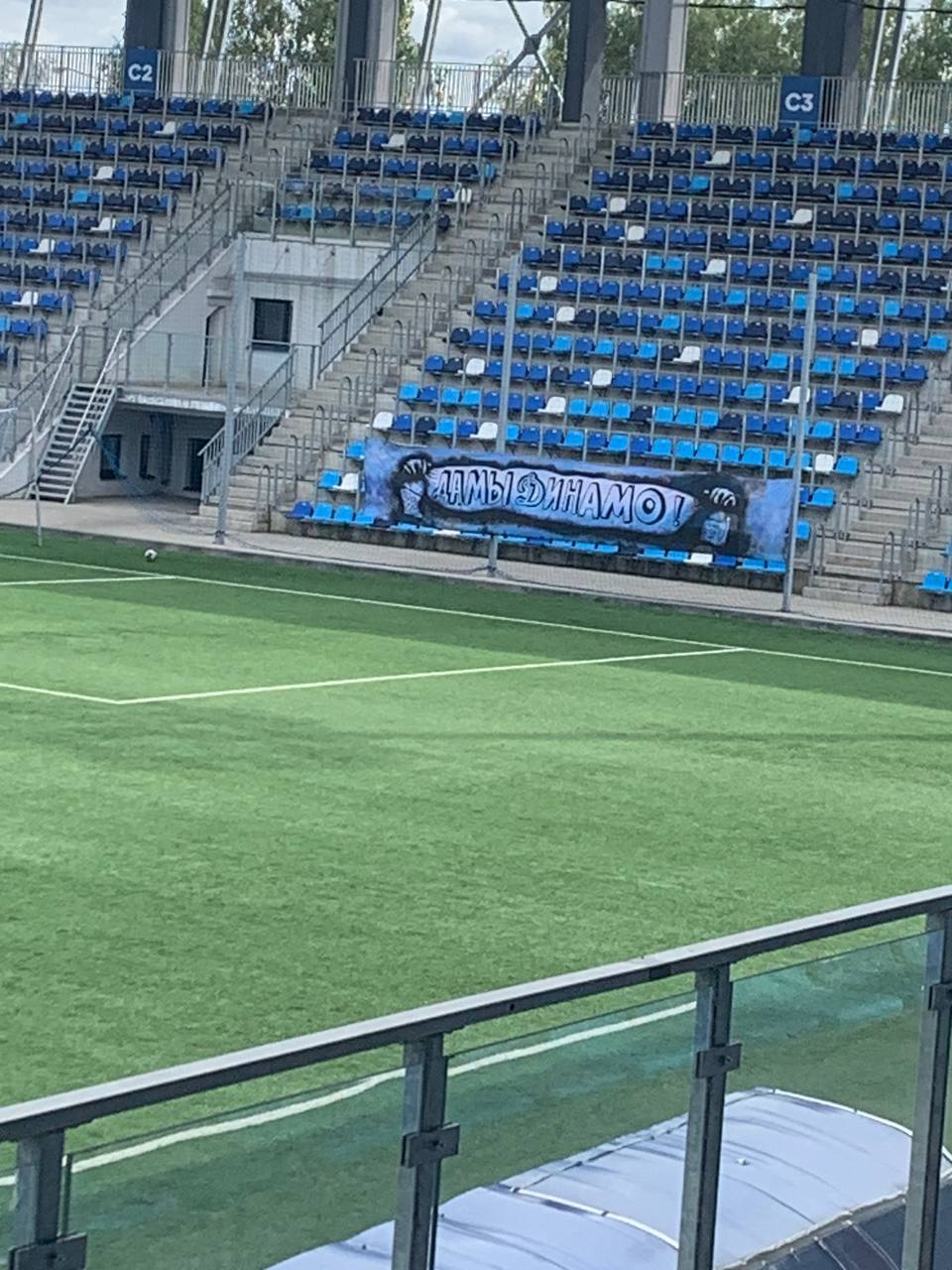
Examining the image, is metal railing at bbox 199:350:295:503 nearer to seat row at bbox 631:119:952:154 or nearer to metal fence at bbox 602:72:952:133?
seat row at bbox 631:119:952:154

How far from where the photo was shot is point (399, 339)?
108 ft

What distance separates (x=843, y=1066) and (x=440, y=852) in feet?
24.1

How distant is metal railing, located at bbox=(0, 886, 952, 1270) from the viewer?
2.89m

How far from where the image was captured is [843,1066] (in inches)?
170

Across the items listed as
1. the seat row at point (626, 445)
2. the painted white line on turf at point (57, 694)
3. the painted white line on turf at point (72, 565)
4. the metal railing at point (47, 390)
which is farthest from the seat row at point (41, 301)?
the painted white line on turf at point (57, 694)

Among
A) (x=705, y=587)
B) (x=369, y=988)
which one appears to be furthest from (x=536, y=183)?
(x=369, y=988)

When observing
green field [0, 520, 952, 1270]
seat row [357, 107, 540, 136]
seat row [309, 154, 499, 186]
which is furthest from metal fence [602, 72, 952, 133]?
green field [0, 520, 952, 1270]

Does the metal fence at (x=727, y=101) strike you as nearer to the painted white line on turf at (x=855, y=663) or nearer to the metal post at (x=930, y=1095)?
the painted white line on turf at (x=855, y=663)

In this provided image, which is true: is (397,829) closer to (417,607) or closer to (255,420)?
(417,607)

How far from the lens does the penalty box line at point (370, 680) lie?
16.2 metres

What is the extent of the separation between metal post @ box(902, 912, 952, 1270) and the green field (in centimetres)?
7

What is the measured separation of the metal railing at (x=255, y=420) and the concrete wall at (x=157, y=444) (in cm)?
199

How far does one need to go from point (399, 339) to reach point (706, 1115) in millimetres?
29454

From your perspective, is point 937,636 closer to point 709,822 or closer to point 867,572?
point 867,572
